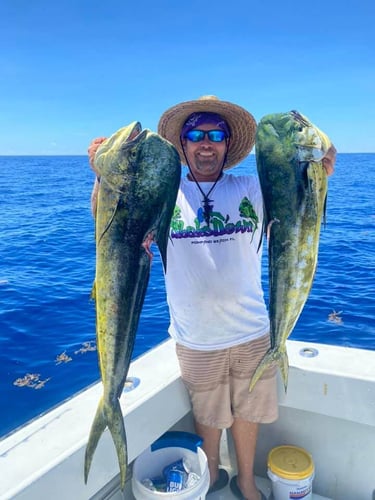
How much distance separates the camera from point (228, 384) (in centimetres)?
304

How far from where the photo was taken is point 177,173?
1813 millimetres

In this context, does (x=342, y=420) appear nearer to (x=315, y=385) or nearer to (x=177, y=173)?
(x=315, y=385)

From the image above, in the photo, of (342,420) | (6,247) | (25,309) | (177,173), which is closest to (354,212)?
(6,247)

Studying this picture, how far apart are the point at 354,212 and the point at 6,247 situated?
49.4ft

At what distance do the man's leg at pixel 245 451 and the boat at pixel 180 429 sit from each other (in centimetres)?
21

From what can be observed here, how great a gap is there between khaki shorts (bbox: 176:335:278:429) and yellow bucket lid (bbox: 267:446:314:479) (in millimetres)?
393

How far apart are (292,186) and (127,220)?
2.42 ft

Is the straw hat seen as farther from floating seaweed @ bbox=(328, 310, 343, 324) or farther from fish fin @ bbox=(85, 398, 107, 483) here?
floating seaweed @ bbox=(328, 310, 343, 324)

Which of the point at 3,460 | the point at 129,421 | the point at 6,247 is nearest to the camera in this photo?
the point at 3,460

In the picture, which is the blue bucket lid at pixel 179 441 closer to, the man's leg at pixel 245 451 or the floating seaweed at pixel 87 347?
the man's leg at pixel 245 451

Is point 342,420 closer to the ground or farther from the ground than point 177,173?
closer to the ground

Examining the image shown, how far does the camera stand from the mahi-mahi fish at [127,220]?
1.77m

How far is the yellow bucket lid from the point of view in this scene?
10.2 feet

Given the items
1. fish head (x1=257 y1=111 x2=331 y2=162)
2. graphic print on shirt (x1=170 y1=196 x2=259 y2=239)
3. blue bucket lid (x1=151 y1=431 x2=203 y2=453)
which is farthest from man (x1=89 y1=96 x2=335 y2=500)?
fish head (x1=257 y1=111 x2=331 y2=162)
